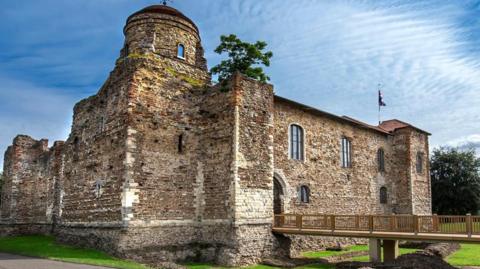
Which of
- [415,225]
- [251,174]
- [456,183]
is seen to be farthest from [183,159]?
[456,183]

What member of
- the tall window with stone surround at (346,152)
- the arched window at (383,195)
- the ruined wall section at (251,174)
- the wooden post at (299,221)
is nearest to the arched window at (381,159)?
the arched window at (383,195)

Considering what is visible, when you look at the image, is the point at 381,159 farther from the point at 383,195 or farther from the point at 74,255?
the point at 74,255

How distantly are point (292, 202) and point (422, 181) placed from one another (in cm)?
1402

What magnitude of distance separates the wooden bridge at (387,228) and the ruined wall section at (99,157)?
7228mm

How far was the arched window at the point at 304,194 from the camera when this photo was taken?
74.8 feet

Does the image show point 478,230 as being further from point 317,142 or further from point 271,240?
point 317,142

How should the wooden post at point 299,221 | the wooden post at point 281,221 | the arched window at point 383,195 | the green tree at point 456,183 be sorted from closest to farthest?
1. the wooden post at point 299,221
2. the wooden post at point 281,221
3. the arched window at point 383,195
4. the green tree at point 456,183

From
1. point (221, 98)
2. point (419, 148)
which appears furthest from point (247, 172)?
point (419, 148)

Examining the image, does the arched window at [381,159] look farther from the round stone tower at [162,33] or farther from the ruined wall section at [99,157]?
the ruined wall section at [99,157]

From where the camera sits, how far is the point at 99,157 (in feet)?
64.8

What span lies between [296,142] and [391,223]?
25.6ft

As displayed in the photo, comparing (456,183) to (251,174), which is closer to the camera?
(251,174)

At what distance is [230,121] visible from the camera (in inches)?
740

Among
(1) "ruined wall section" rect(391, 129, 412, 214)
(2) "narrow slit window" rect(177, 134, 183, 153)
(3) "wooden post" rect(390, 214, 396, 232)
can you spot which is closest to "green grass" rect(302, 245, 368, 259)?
(3) "wooden post" rect(390, 214, 396, 232)
